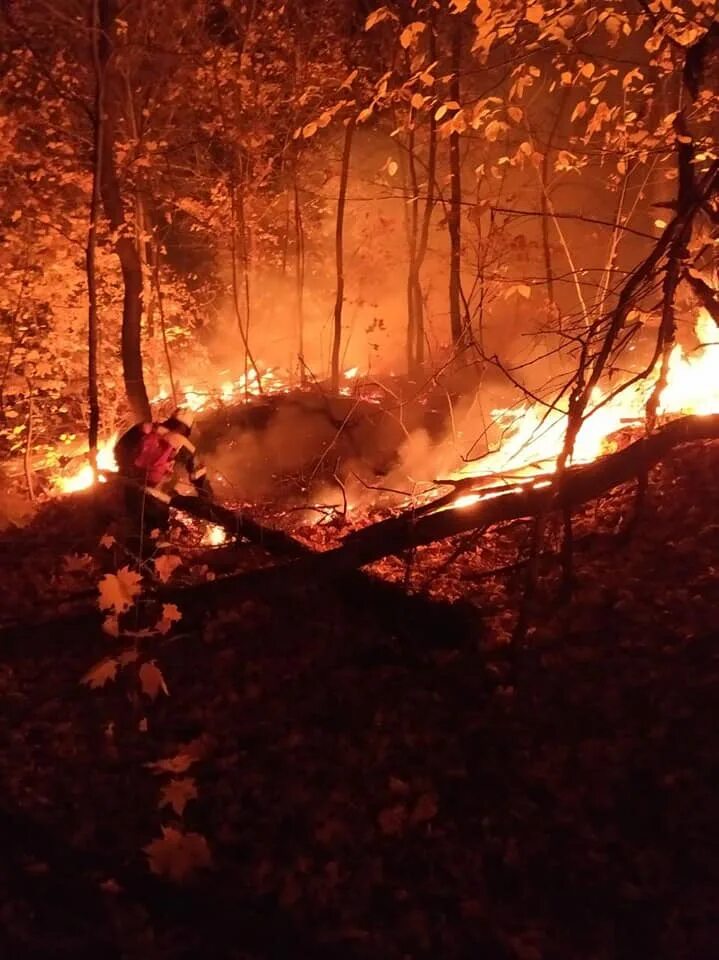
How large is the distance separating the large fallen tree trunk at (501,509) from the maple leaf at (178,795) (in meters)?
2.01

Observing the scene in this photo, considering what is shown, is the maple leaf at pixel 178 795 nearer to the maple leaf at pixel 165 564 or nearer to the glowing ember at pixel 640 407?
the maple leaf at pixel 165 564

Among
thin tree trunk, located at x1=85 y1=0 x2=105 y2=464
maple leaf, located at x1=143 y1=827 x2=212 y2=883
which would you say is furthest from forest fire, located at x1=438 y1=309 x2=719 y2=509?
thin tree trunk, located at x1=85 y1=0 x2=105 y2=464

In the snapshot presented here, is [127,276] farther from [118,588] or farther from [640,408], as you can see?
[640,408]

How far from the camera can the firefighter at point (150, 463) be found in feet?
25.5

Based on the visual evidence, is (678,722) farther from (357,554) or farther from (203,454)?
(203,454)

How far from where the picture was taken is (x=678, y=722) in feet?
14.4

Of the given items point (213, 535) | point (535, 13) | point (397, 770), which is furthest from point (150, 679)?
point (535, 13)

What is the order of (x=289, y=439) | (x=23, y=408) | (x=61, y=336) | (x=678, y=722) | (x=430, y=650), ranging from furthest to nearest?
(x=289, y=439) < (x=23, y=408) < (x=61, y=336) < (x=430, y=650) < (x=678, y=722)

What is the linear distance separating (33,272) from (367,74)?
32.3ft

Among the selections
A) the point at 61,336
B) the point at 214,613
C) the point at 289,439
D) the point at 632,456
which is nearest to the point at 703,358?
the point at 632,456

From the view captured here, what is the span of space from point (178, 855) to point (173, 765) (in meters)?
0.79

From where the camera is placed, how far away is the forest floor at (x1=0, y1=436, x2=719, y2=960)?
3607 mm

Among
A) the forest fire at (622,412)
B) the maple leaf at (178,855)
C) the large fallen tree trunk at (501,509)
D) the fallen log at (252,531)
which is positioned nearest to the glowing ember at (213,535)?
the forest fire at (622,412)

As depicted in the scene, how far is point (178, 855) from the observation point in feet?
13.4
